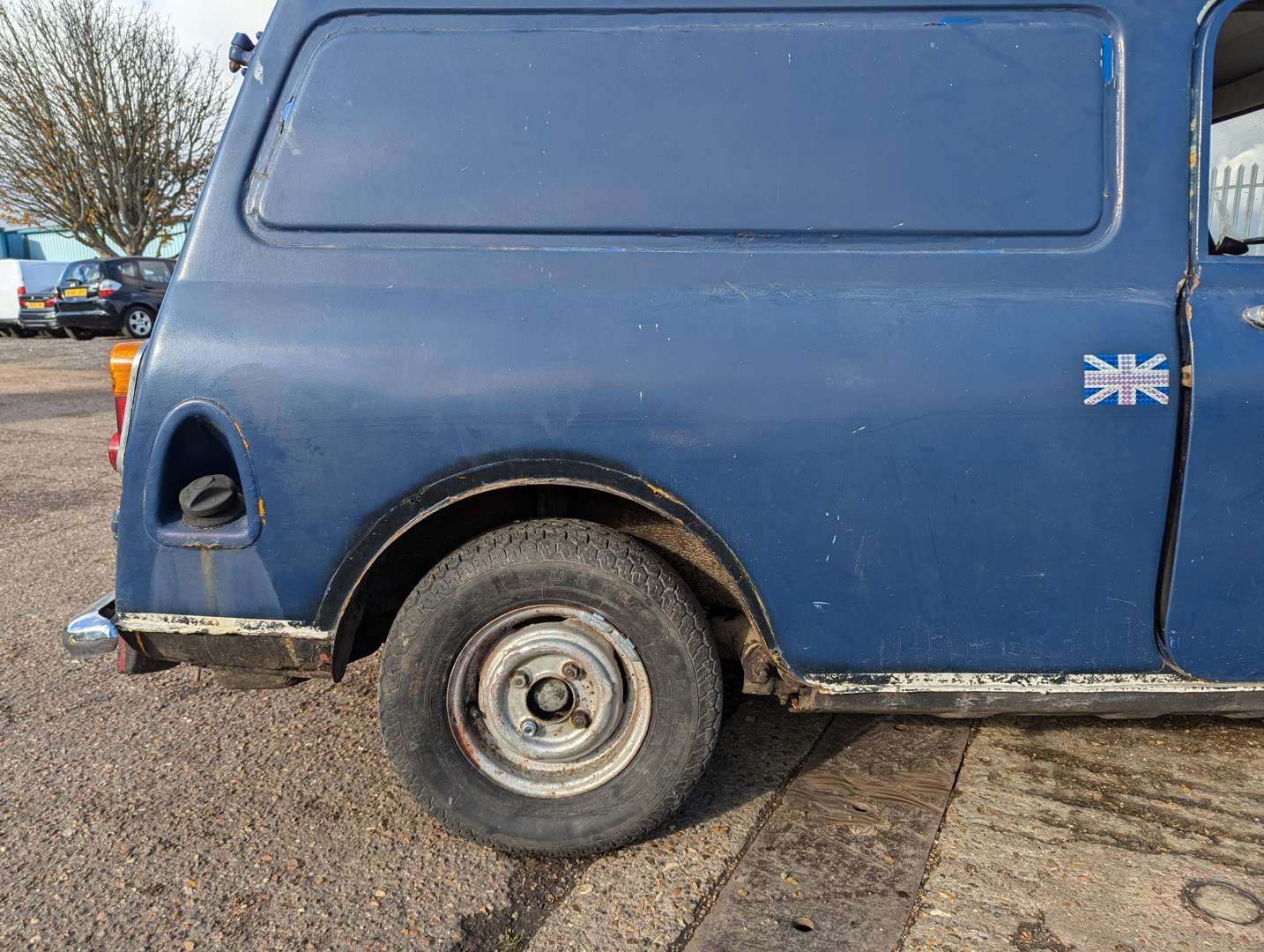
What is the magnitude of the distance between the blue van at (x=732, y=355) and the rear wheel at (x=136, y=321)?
768 inches

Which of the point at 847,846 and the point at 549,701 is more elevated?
the point at 549,701

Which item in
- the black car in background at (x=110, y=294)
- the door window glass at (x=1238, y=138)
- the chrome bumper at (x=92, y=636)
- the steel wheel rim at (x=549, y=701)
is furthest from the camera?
the black car in background at (x=110, y=294)

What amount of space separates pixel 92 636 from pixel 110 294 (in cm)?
1926

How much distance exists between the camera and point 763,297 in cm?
236

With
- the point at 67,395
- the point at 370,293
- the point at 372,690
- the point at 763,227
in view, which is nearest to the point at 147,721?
the point at 372,690

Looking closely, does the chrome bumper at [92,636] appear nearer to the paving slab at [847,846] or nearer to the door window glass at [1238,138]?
the paving slab at [847,846]

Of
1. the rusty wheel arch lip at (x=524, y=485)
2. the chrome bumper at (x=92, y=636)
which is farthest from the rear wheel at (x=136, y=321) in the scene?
the rusty wheel arch lip at (x=524, y=485)

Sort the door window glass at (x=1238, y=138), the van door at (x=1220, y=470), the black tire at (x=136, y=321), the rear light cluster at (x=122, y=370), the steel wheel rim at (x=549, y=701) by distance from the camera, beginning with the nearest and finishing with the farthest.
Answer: the van door at (x=1220, y=470) → the steel wheel rim at (x=549, y=701) → the rear light cluster at (x=122, y=370) → the door window glass at (x=1238, y=138) → the black tire at (x=136, y=321)

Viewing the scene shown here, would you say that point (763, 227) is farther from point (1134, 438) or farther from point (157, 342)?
point (157, 342)

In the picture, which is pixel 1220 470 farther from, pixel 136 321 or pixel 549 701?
pixel 136 321

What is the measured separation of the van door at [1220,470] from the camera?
7.48 ft

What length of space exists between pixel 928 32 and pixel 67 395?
12468 mm

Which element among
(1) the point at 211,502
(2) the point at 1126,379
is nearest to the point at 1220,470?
(2) the point at 1126,379

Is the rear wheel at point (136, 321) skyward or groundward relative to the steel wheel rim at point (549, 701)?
skyward
